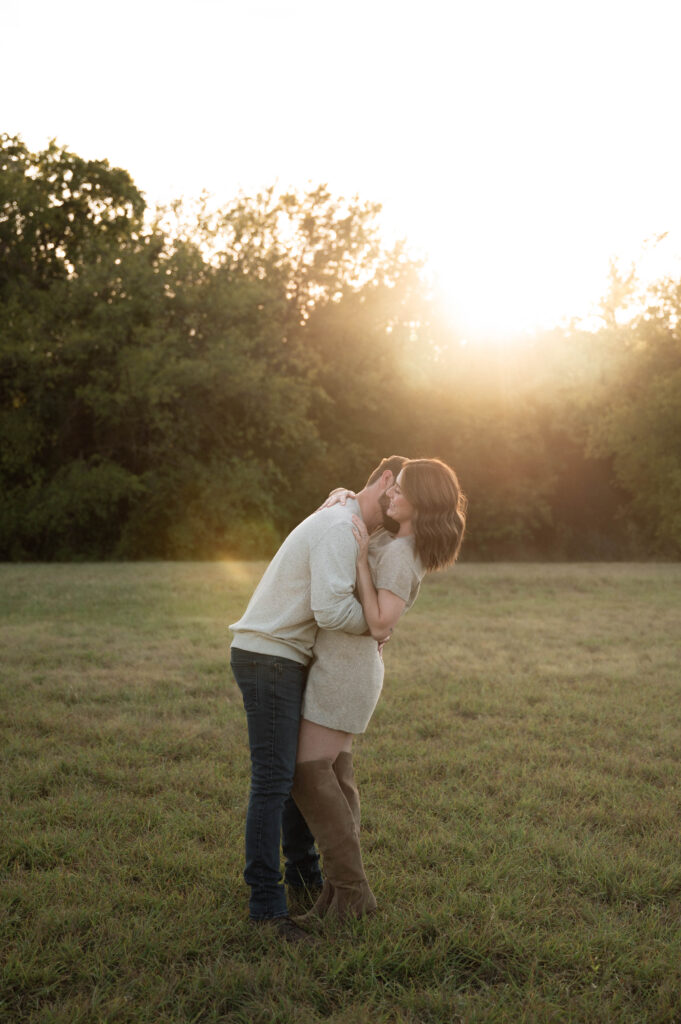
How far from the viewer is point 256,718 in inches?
135

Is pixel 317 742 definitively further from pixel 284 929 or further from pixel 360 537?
pixel 360 537

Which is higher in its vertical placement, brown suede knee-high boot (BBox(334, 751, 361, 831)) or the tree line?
the tree line

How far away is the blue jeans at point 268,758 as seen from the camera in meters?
3.39

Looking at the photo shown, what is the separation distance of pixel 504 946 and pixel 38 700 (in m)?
4.54

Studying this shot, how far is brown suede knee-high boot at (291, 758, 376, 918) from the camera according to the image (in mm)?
3432

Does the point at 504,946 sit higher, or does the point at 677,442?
the point at 677,442

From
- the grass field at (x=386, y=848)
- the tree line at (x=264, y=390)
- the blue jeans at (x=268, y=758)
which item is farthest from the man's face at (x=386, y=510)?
the tree line at (x=264, y=390)

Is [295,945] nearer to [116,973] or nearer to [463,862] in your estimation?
[116,973]

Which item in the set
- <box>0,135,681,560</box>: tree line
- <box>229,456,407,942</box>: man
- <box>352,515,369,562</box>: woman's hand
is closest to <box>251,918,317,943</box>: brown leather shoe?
<box>229,456,407,942</box>: man

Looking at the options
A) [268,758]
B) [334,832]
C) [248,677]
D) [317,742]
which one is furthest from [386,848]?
[248,677]

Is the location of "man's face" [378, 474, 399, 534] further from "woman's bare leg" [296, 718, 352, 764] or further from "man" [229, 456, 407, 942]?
"woman's bare leg" [296, 718, 352, 764]

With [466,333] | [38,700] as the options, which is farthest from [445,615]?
[466,333]

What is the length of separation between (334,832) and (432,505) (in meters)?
1.22

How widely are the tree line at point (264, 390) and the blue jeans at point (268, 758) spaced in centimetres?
1975
